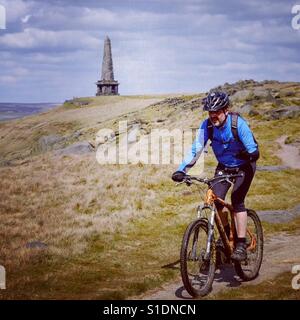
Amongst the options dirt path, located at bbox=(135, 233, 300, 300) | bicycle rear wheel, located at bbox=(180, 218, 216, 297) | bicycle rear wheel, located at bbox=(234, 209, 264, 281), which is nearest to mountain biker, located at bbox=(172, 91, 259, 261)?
bicycle rear wheel, located at bbox=(180, 218, 216, 297)

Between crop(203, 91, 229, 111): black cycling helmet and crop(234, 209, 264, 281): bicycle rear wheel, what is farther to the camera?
crop(234, 209, 264, 281): bicycle rear wheel

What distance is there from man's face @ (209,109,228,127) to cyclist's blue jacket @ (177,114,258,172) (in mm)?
83

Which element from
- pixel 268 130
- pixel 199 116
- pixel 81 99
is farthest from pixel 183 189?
pixel 81 99

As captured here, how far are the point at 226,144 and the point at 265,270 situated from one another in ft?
9.69

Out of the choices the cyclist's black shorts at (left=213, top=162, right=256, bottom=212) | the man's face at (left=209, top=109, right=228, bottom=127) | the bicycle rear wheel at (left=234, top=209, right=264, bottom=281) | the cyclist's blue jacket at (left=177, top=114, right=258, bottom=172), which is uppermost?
the man's face at (left=209, top=109, right=228, bottom=127)

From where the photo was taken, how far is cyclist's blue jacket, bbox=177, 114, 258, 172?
705 centimetres

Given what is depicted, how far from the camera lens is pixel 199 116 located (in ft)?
176

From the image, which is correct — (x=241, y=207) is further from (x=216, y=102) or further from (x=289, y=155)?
(x=289, y=155)

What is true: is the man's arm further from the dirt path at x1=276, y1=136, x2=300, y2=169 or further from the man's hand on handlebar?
the dirt path at x1=276, y1=136, x2=300, y2=169

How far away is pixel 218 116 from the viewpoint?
23.7 ft

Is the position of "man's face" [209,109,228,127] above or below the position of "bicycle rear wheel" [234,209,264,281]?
above

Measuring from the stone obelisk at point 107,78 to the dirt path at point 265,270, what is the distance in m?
127
